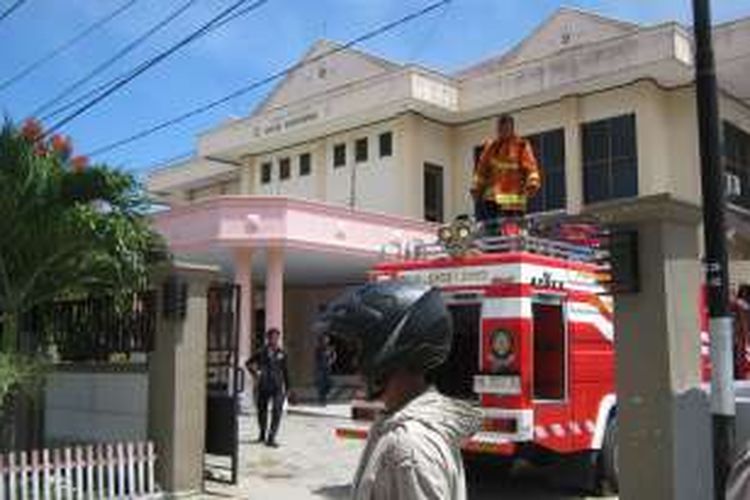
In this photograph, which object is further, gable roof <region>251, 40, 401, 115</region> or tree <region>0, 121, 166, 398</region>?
gable roof <region>251, 40, 401, 115</region>

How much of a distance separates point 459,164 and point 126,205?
67.6 ft

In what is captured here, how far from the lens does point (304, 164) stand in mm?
33500

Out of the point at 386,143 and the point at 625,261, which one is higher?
the point at 386,143

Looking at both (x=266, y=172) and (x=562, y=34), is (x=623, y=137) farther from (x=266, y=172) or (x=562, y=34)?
(x=266, y=172)

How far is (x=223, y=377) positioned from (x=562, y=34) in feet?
66.9

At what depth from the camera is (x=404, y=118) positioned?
30.0m

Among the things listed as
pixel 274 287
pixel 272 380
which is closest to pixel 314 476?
pixel 272 380

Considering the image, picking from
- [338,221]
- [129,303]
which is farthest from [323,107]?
[129,303]

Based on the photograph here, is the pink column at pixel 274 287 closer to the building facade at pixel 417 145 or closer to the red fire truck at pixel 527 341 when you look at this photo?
the building facade at pixel 417 145

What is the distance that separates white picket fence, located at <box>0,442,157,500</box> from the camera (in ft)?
33.0

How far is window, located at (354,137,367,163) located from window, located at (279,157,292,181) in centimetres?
306

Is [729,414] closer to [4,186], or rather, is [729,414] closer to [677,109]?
[4,186]

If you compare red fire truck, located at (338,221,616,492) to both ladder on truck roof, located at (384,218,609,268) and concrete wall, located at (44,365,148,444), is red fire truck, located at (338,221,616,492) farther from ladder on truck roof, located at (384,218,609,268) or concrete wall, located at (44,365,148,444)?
concrete wall, located at (44,365,148,444)

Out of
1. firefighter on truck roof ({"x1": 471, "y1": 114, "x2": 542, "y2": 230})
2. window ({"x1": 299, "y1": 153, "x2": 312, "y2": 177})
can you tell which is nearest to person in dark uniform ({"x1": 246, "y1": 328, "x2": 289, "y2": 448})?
firefighter on truck roof ({"x1": 471, "y1": 114, "x2": 542, "y2": 230})
